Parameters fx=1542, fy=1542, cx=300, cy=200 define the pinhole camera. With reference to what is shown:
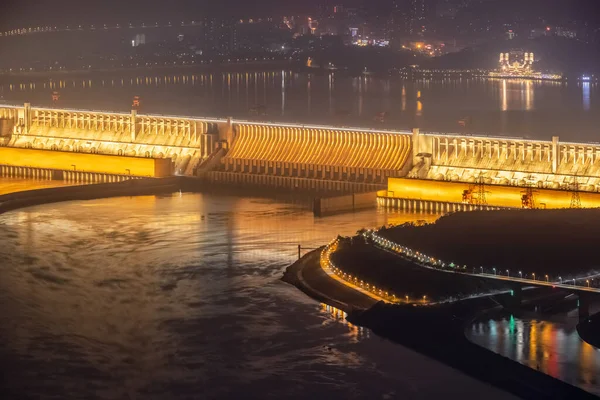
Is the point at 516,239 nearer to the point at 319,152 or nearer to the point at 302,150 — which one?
the point at 319,152

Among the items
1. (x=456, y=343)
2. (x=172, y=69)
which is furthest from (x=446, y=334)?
(x=172, y=69)

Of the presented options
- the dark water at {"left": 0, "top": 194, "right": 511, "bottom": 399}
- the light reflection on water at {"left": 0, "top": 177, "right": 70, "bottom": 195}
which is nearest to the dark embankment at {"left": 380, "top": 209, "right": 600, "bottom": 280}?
the dark water at {"left": 0, "top": 194, "right": 511, "bottom": 399}

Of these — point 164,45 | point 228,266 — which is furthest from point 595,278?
point 164,45

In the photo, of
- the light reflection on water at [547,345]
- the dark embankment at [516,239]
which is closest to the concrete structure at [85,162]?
the dark embankment at [516,239]

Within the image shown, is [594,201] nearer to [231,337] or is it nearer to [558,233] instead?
[558,233]

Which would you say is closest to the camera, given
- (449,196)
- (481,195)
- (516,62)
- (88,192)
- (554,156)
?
(481,195)
